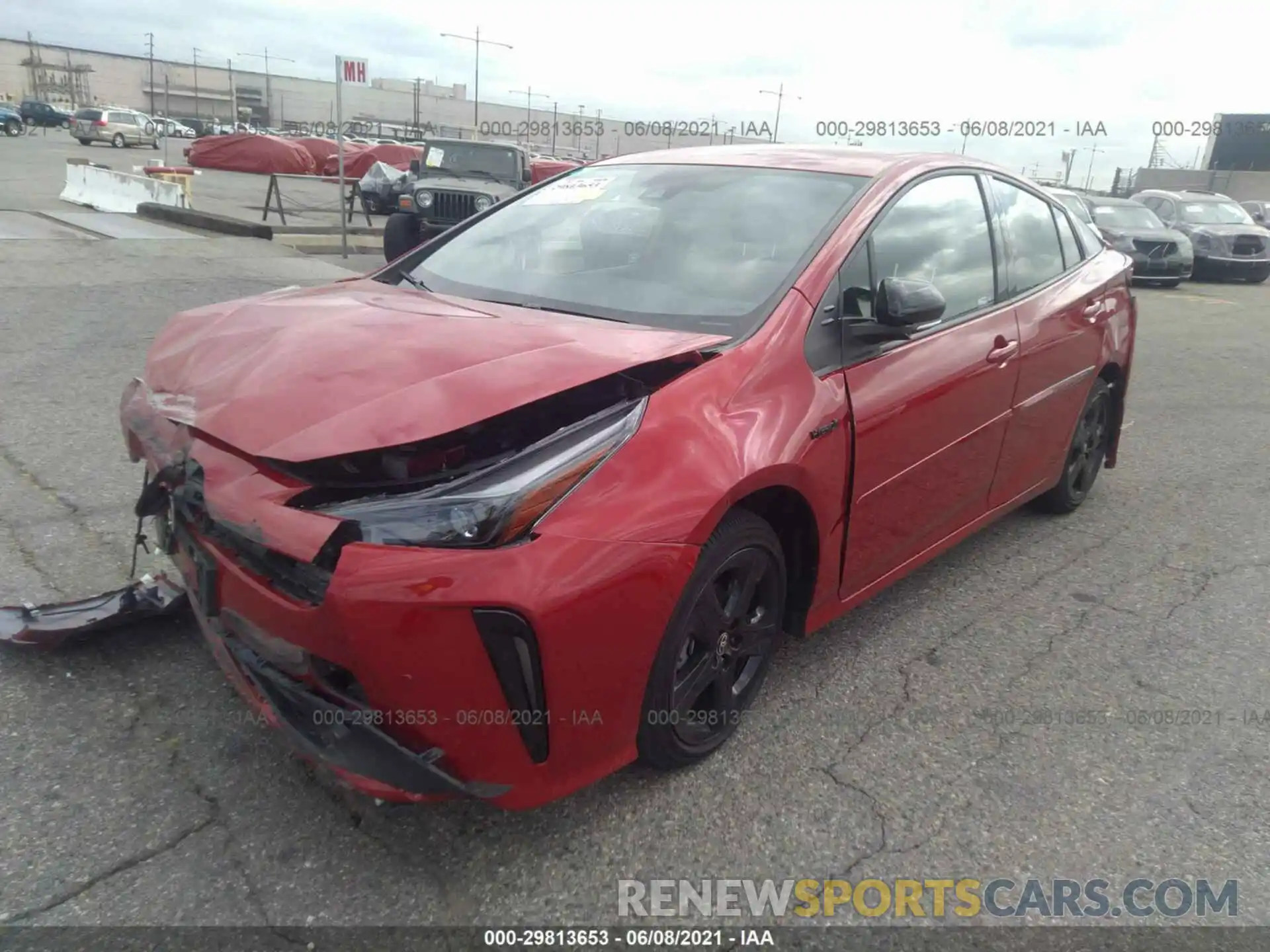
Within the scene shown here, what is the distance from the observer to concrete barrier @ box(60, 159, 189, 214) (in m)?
15.0

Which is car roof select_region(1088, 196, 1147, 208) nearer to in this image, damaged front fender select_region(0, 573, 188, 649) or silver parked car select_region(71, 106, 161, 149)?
damaged front fender select_region(0, 573, 188, 649)

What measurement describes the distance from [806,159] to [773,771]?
6.95 feet

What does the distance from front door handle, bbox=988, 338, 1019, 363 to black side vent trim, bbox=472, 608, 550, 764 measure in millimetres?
2176

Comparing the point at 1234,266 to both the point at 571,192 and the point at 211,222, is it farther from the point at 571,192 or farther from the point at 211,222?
the point at 571,192

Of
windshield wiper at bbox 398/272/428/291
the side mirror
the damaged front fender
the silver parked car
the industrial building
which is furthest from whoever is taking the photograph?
the industrial building

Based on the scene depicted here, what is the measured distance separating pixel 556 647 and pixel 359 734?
0.45m

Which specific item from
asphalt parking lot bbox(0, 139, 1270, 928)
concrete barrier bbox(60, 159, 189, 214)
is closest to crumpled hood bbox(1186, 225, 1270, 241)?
asphalt parking lot bbox(0, 139, 1270, 928)

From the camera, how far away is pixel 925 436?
3.00 m

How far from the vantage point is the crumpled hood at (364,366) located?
1.93 metres

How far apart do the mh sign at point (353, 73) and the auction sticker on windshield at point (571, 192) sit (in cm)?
999

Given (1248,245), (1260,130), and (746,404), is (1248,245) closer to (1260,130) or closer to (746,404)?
(746,404)

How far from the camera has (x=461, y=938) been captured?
1.96m

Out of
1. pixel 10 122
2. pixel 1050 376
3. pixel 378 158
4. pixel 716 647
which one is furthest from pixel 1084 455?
pixel 10 122

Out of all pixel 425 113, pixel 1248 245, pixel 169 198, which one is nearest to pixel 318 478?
pixel 169 198
